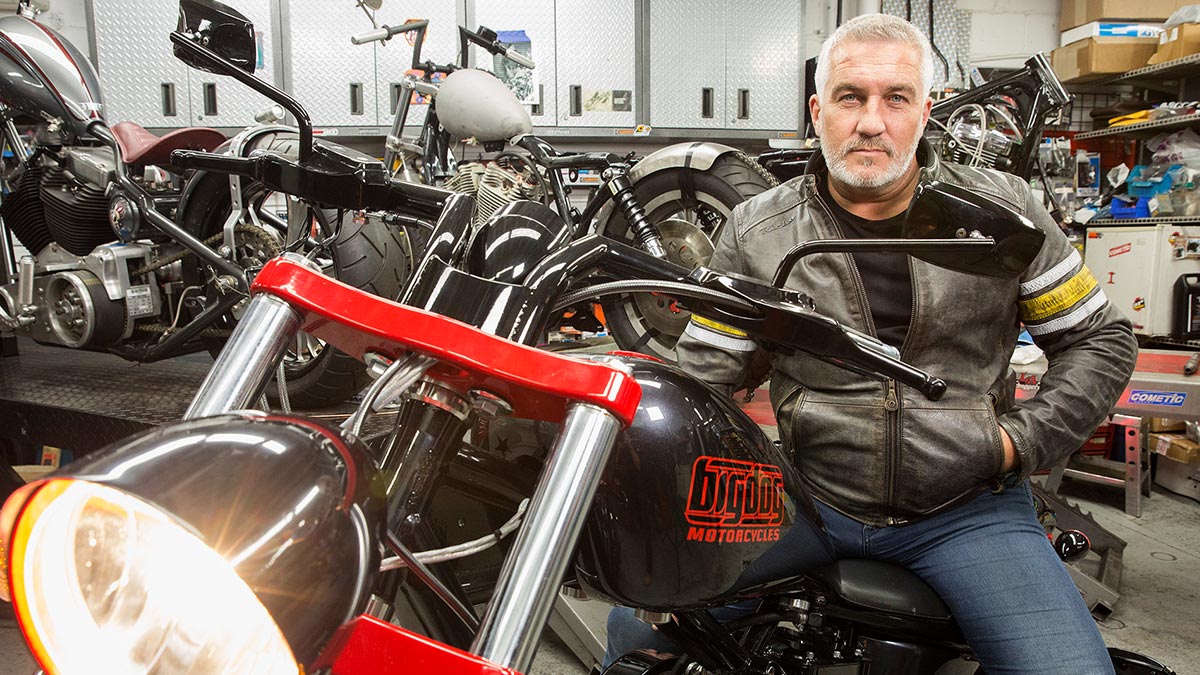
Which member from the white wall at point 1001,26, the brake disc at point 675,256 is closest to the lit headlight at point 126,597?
the brake disc at point 675,256

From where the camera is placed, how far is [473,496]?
1009mm

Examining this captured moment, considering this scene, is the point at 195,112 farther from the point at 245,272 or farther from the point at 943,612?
the point at 943,612

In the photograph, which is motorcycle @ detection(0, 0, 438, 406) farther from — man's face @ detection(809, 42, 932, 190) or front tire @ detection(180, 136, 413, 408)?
man's face @ detection(809, 42, 932, 190)

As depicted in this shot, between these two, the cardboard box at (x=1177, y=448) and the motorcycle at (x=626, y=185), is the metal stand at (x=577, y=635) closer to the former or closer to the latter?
the motorcycle at (x=626, y=185)

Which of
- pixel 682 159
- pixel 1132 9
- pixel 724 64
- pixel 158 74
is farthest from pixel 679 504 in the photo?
pixel 1132 9

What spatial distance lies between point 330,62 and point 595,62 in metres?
1.86

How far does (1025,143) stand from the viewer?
381 cm

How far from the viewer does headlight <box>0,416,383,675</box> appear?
39 centimetres

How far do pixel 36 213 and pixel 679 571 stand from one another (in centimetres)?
296

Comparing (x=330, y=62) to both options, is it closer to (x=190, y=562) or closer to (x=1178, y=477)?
(x=1178, y=477)

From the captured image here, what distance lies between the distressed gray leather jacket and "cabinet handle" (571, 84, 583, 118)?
4767 mm

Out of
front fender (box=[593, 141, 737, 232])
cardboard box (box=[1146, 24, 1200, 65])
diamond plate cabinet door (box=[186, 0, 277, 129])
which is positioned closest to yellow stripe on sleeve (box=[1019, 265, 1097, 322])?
front fender (box=[593, 141, 737, 232])

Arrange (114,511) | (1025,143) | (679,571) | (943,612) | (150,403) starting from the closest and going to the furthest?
1. (114,511)
2. (679,571)
3. (943,612)
4. (150,403)
5. (1025,143)

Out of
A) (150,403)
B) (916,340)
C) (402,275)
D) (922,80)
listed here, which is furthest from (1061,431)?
(150,403)
